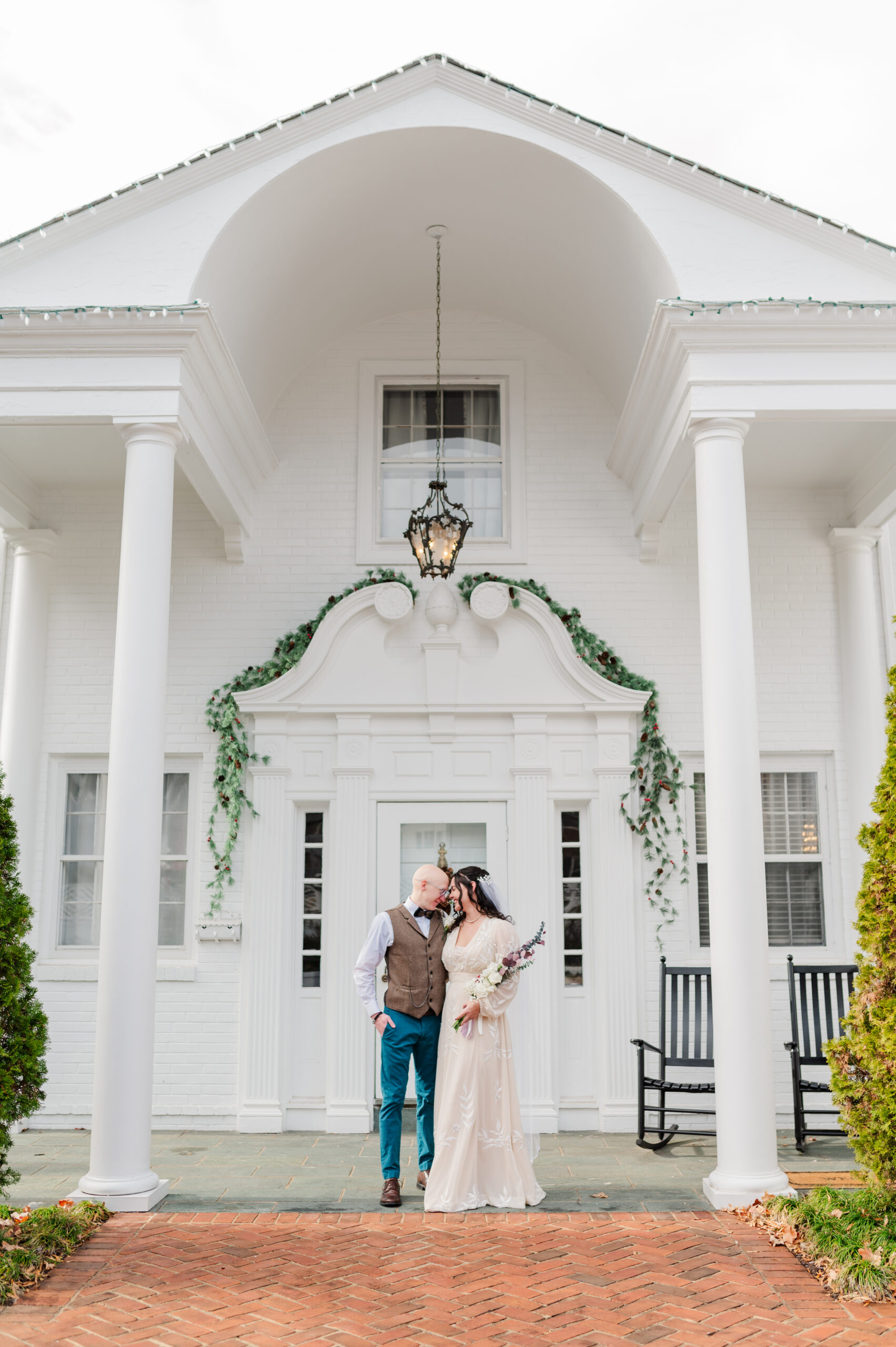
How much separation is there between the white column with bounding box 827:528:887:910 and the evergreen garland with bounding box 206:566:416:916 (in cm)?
321

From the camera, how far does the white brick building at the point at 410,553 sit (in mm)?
5855

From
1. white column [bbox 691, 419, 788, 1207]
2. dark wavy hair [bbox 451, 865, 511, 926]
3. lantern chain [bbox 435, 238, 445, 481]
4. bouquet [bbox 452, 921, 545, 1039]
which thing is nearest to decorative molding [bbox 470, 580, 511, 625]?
lantern chain [bbox 435, 238, 445, 481]

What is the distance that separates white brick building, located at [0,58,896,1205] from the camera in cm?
586

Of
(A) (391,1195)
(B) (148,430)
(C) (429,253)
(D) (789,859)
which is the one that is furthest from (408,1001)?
(C) (429,253)

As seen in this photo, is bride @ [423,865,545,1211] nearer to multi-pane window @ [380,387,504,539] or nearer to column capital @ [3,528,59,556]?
multi-pane window @ [380,387,504,539]

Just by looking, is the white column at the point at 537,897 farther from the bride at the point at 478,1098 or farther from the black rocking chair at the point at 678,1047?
the bride at the point at 478,1098

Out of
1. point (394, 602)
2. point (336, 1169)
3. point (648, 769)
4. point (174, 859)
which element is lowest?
point (336, 1169)

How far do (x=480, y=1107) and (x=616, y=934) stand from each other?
245 cm

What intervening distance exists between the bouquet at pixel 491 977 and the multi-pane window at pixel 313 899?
246 centimetres

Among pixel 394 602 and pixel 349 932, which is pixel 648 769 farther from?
pixel 349 932

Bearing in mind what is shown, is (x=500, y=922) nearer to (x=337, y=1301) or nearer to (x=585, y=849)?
(x=337, y=1301)

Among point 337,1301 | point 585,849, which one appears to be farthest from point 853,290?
point 337,1301

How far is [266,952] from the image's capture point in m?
7.23

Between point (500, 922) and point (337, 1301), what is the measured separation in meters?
1.85
